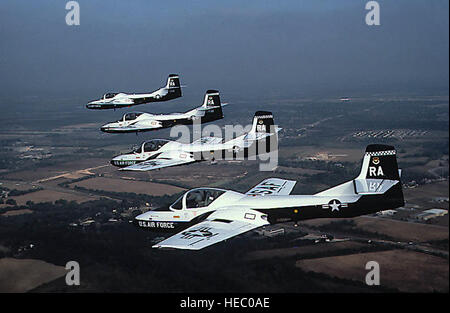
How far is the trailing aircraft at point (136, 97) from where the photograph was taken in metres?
31.2

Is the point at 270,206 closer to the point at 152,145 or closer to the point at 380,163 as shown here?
A: the point at 380,163

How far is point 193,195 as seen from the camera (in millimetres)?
18328

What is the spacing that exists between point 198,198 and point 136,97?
15461mm

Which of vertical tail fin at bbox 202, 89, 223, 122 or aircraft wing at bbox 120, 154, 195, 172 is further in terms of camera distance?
vertical tail fin at bbox 202, 89, 223, 122

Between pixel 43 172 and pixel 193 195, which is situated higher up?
pixel 193 195

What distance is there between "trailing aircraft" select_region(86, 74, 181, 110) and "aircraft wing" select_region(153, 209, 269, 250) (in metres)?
16.0

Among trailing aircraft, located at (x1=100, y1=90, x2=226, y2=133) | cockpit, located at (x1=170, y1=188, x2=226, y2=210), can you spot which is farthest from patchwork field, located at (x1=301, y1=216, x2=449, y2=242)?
trailing aircraft, located at (x1=100, y1=90, x2=226, y2=133)

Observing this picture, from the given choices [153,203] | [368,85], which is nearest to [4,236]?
[153,203]

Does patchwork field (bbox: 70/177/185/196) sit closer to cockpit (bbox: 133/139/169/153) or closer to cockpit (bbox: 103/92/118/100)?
cockpit (bbox: 103/92/118/100)

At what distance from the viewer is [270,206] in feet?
57.8

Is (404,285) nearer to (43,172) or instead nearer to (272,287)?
(272,287)

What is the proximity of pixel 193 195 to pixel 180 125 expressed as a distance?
11.1 metres

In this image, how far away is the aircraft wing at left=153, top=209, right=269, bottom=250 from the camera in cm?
1477

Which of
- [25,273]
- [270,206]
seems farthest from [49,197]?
[270,206]
